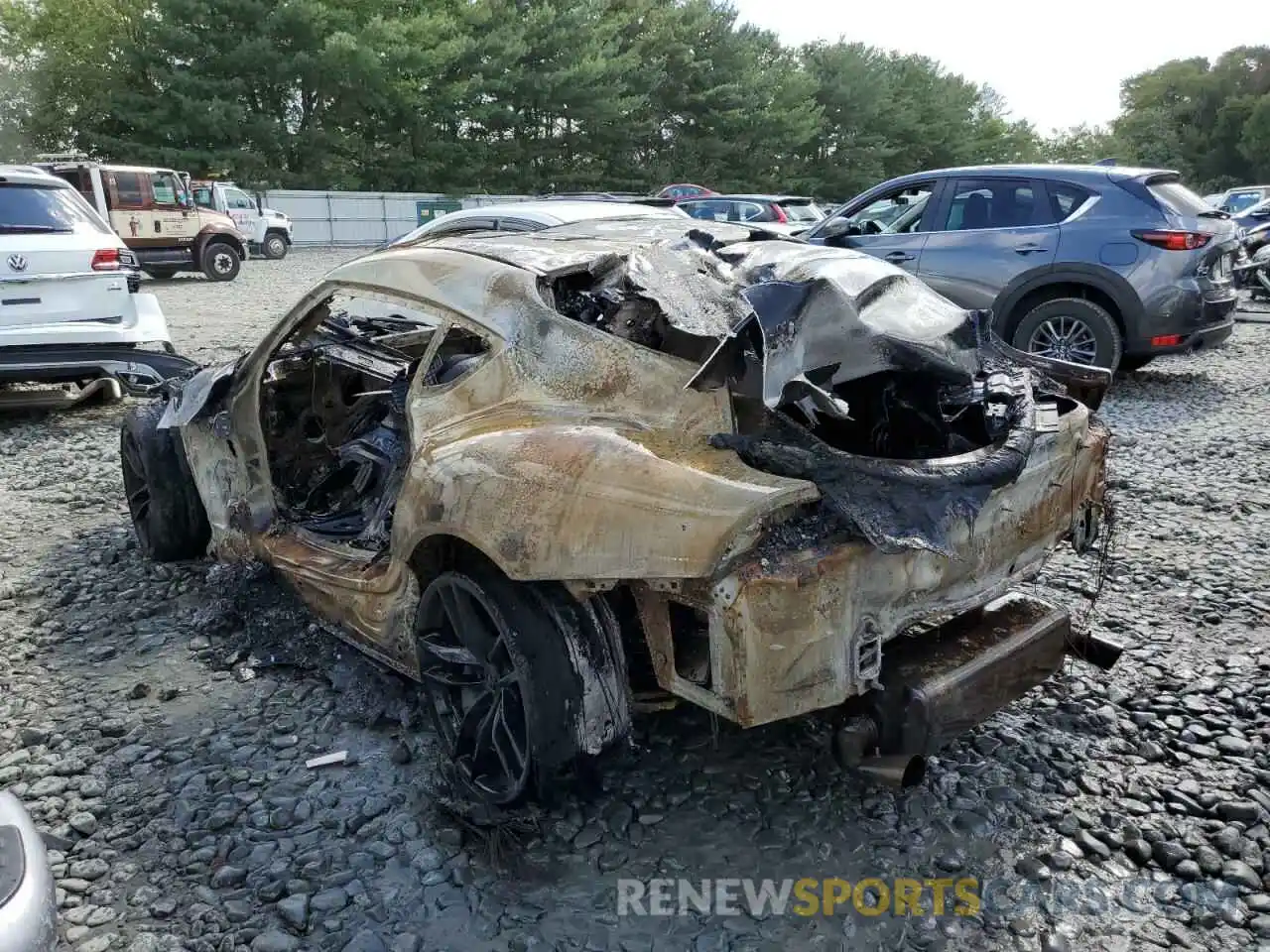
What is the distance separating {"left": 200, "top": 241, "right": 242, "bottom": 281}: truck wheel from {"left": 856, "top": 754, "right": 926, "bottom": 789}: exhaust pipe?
59.5 feet

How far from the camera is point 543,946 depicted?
2.27 m

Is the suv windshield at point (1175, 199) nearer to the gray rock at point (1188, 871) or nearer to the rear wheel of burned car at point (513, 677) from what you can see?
the gray rock at point (1188, 871)

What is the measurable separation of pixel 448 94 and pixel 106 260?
92.9 feet

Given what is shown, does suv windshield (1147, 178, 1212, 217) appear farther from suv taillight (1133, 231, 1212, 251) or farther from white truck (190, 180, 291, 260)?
white truck (190, 180, 291, 260)

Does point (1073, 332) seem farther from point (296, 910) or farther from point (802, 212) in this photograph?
point (802, 212)

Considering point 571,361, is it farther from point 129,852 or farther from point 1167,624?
point 1167,624

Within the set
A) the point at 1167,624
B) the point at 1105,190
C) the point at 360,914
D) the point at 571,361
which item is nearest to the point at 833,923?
the point at 360,914

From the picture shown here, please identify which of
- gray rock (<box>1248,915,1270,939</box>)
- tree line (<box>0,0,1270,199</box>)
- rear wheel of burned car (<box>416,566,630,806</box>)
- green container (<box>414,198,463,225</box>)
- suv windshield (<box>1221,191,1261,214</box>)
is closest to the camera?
gray rock (<box>1248,915,1270,939</box>)

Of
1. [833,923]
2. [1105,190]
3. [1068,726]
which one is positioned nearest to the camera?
[833,923]

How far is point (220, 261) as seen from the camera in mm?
17953

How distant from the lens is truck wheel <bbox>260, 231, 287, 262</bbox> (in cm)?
2339

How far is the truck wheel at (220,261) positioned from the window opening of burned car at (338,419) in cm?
1479

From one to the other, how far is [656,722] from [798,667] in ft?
3.57

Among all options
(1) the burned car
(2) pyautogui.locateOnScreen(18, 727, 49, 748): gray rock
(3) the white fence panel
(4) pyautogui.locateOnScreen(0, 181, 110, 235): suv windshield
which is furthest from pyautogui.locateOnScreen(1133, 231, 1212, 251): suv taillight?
(3) the white fence panel
